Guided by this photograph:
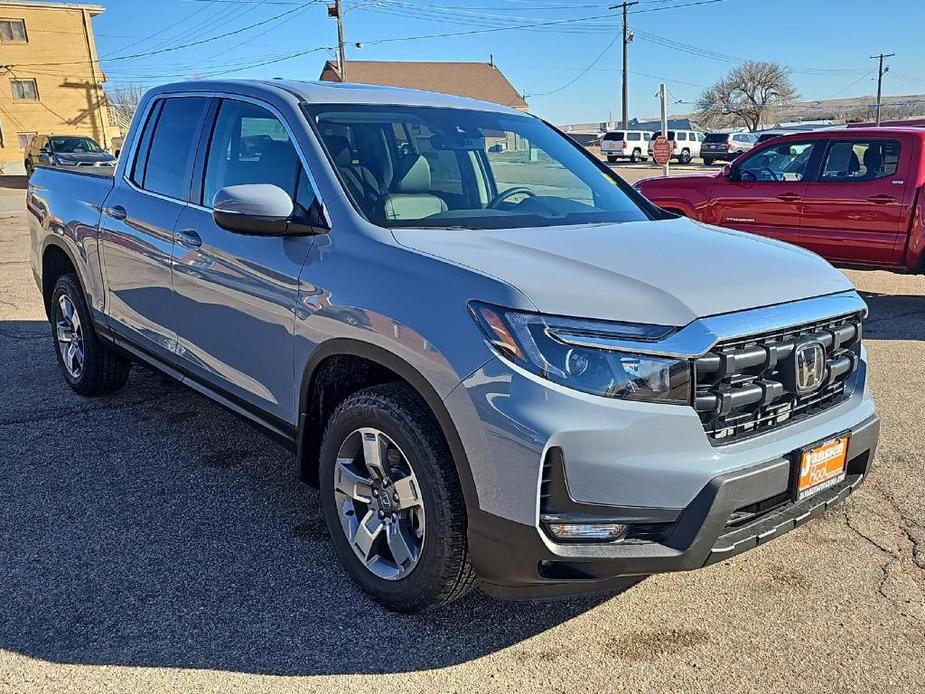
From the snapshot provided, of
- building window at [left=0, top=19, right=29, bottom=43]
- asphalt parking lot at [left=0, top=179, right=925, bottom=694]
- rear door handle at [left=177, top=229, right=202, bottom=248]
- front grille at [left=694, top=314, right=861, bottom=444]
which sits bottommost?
asphalt parking lot at [left=0, top=179, right=925, bottom=694]

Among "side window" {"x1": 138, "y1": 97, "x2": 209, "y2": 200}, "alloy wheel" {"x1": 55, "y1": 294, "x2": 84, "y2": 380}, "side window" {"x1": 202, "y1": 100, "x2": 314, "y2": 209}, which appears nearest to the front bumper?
"side window" {"x1": 202, "y1": 100, "x2": 314, "y2": 209}

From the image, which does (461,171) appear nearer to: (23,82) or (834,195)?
(834,195)

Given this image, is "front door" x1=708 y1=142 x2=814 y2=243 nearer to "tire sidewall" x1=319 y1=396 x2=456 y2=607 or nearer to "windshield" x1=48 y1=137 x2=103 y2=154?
"tire sidewall" x1=319 y1=396 x2=456 y2=607

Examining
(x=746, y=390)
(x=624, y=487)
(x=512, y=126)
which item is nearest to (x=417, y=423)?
(x=624, y=487)

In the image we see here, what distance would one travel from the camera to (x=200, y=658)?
105 inches

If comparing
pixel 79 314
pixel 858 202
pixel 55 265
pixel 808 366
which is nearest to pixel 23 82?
pixel 55 265

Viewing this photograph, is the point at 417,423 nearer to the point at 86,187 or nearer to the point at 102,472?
the point at 102,472

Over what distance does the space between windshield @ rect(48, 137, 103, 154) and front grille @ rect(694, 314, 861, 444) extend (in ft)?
88.3

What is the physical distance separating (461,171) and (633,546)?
1928 mm

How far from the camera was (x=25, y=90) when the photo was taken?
42.2 meters

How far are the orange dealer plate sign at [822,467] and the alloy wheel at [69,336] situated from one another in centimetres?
434

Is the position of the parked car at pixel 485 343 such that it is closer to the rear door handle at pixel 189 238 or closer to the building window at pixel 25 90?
the rear door handle at pixel 189 238

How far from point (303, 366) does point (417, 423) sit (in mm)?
692

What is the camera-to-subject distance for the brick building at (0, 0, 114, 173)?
41.3m
